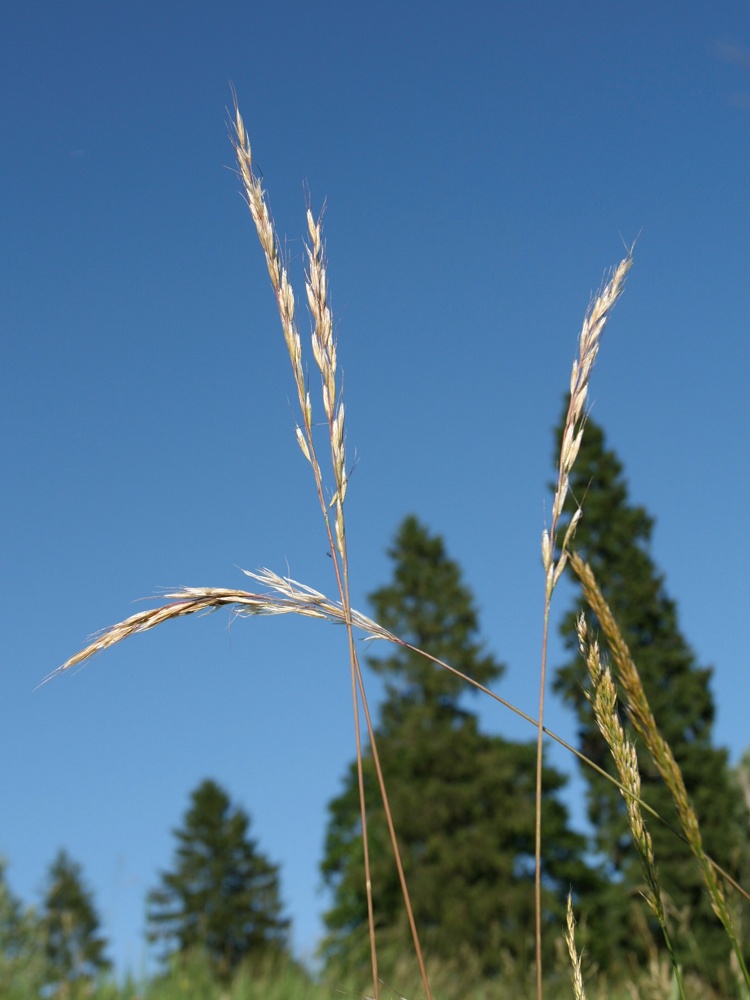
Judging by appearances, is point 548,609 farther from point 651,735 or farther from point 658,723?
point 658,723

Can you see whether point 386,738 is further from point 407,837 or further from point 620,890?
point 620,890

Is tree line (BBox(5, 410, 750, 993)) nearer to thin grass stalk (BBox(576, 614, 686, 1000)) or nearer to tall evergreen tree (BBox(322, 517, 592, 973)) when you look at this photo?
tall evergreen tree (BBox(322, 517, 592, 973))

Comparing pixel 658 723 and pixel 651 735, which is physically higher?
pixel 658 723

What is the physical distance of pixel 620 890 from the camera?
23.0m

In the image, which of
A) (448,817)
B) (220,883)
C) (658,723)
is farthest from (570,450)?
(220,883)

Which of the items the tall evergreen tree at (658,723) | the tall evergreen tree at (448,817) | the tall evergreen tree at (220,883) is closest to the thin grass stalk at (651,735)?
the tall evergreen tree at (658,723)

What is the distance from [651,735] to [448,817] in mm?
29069

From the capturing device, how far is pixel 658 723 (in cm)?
2458

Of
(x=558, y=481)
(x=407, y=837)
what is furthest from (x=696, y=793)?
(x=558, y=481)

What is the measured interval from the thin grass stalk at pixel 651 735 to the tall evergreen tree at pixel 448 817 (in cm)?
2558

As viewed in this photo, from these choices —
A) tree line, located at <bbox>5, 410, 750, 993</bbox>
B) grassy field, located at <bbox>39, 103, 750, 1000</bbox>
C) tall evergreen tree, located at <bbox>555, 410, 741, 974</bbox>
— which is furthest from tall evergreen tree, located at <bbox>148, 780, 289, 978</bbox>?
grassy field, located at <bbox>39, 103, 750, 1000</bbox>

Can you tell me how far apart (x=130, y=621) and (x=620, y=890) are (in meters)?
24.4

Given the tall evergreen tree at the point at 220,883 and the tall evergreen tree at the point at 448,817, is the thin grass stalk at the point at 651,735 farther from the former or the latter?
the tall evergreen tree at the point at 220,883

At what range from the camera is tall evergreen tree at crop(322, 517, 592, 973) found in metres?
27.0
